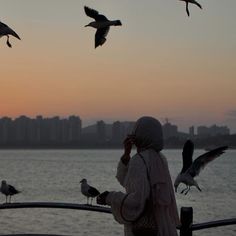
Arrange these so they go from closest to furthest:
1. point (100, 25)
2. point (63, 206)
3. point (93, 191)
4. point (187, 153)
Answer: point (100, 25)
point (63, 206)
point (187, 153)
point (93, 191)

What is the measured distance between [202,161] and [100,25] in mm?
2852

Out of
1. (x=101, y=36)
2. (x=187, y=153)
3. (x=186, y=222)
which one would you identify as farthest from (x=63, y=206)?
(x=101, y=36)

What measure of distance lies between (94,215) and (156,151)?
1308 inches

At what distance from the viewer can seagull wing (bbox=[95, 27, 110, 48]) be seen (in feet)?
14.8

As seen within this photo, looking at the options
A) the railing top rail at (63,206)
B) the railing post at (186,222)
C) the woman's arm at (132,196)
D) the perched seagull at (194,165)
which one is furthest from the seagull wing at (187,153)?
the woman's arm at (132,196)

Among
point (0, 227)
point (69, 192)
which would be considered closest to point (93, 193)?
point (0, 227)

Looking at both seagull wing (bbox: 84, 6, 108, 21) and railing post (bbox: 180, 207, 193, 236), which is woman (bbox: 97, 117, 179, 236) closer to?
seagull wing (bbox: 84, 6, 108, 21)

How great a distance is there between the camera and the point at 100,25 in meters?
4.59

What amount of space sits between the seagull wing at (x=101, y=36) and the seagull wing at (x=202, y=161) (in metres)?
2.66

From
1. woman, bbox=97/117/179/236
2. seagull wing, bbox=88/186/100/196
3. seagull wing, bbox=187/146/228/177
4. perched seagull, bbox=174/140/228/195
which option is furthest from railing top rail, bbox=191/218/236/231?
seagull wing, bbox=88/186/100/196

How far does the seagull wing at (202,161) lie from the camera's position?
691 centimetres

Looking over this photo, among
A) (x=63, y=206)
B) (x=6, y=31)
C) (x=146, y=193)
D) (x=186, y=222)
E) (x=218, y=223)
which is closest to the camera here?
(x=6, y=31)

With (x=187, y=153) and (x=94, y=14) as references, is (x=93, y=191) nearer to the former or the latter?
(x=187, y=153)

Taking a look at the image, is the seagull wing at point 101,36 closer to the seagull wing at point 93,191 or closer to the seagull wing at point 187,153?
the seagull wing at point 187,153
